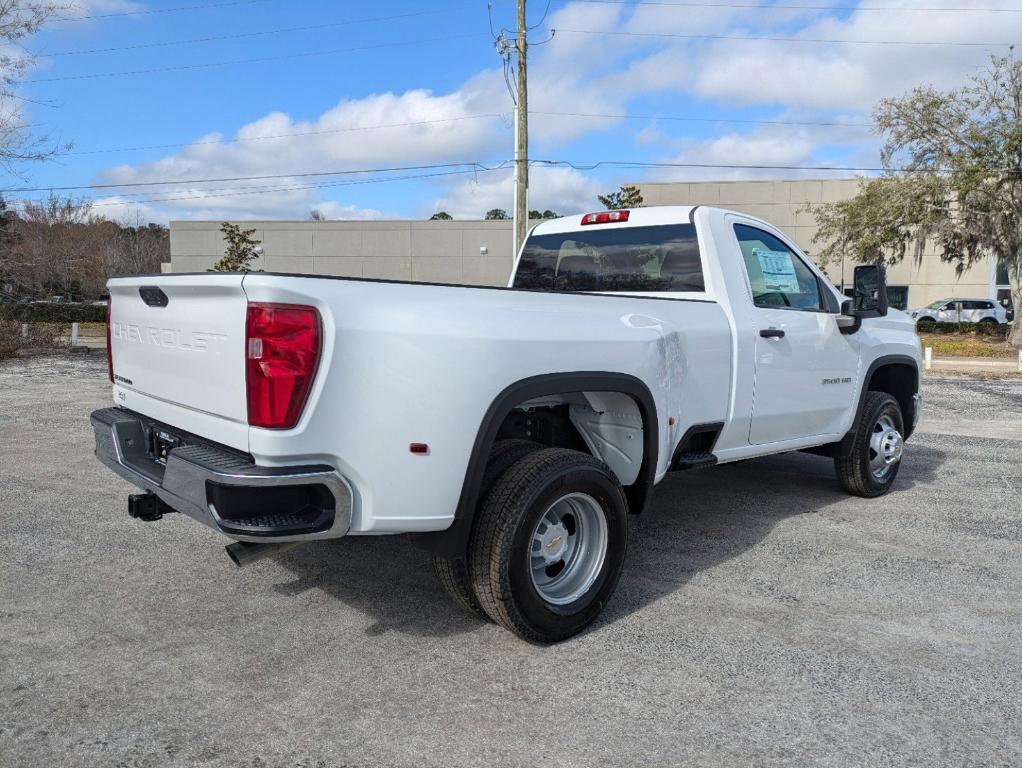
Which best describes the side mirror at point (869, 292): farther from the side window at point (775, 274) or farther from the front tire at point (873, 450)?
the front tire at point (873, 450)

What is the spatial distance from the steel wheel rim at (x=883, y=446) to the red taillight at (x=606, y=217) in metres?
2.54

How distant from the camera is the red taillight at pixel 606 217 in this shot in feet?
17.2

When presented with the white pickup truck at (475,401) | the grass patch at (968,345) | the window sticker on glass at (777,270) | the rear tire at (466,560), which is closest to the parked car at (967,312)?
the grass patch at (968,345)

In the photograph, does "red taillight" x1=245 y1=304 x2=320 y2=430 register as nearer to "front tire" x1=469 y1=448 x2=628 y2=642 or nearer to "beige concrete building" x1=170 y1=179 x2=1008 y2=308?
"front tire" x1=469 y1=448 x2=628 y2=642

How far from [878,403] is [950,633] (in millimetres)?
2560

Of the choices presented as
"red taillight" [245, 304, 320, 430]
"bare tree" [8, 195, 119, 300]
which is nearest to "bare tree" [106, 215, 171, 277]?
"bare tree" [8, 195, 119, 300]

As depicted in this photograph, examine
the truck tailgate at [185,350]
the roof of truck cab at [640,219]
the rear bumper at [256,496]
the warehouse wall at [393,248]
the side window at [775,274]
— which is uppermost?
the warehouse wall at [393,248]

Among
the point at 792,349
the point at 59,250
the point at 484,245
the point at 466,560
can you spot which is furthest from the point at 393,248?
the point at 466,560

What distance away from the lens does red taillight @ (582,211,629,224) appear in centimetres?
523

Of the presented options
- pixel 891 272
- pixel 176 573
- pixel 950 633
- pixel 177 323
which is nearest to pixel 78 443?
pixel 176 573

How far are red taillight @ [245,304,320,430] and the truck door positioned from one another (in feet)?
9.32

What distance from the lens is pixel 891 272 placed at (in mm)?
39250

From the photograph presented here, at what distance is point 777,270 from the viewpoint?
5.18 meters

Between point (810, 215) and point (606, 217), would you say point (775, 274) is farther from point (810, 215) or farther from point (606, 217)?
Answer: point (810, 215)
